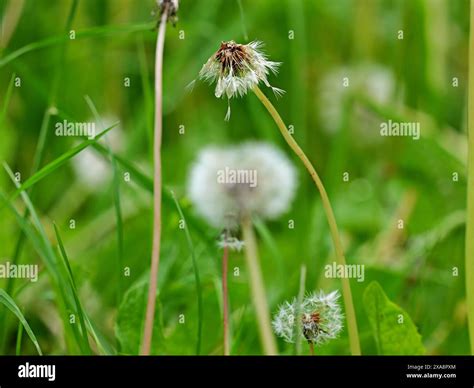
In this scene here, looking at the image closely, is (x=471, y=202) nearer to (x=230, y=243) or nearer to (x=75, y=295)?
(x=230, y=243)

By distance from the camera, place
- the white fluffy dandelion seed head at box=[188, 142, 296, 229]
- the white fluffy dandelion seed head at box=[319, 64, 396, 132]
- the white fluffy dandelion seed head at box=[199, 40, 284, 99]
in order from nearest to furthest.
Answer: the white fluffy dandelion seed head at box=[199, 40, 284, 99] < the white fluffy dandelion seed head at box=[188, 142, 296, 229] < the white fluffy dandelion seed head at box=[319, 64, 396, 132]

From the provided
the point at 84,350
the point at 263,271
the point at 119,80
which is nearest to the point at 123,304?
the point at 84,350

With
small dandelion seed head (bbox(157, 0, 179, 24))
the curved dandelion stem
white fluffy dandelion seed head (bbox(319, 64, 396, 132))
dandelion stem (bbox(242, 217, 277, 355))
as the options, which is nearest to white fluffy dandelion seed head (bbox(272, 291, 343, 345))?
dandelion stem (bbox(242, 217, 277, 355))

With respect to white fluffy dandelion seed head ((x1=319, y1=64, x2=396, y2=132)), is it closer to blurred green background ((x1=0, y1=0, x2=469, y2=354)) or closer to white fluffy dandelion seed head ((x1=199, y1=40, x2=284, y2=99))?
blurred green background ((x1=0, y1=0, x2=469, y2=354))

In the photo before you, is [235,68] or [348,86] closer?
[235,68]

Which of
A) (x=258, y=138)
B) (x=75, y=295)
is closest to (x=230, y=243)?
(x=75, y=295)

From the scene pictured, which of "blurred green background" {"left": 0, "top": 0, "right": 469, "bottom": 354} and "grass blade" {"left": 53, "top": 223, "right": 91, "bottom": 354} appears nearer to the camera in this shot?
"grass blade" {"left": 53, "top": 223, "right": 91, "bottom": 354}
